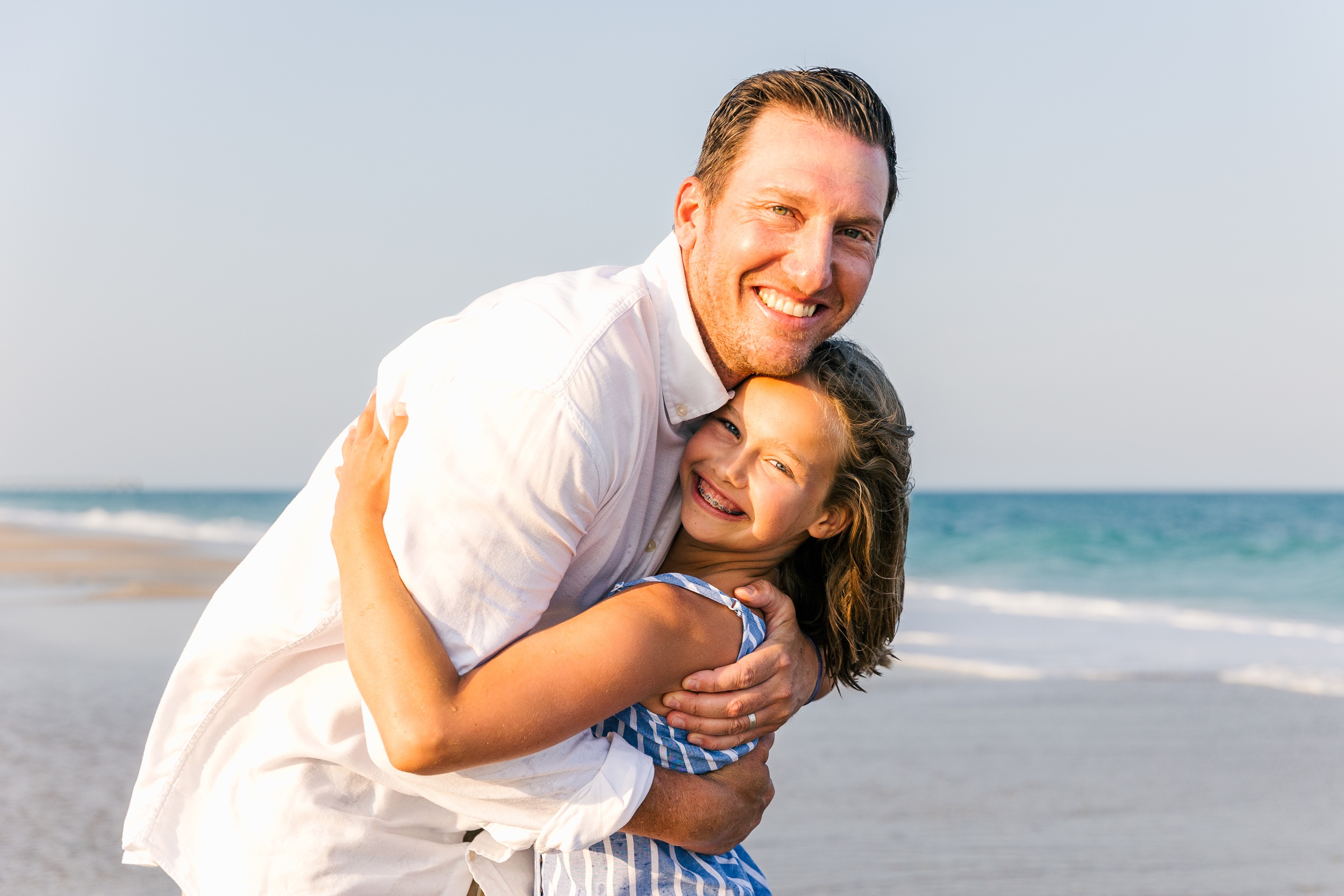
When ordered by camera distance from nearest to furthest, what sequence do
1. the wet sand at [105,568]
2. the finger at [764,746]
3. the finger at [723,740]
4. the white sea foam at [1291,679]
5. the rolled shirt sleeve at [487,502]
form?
the rolled shirt sleeve at [487,502] → the finger at [723,740] → the finger at [764,746] → the white sea foam at [1291,679] → the wet sand at [105,568]

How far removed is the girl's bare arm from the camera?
1.93 meters

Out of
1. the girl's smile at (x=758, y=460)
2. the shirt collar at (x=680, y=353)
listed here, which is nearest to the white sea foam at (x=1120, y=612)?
the girl's smile at (x=758, y=460)

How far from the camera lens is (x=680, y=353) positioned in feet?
7.91

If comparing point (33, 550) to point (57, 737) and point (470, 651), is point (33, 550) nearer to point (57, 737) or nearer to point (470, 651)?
point (57, 737)

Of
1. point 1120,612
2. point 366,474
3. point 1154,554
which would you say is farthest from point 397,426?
point 1154,554

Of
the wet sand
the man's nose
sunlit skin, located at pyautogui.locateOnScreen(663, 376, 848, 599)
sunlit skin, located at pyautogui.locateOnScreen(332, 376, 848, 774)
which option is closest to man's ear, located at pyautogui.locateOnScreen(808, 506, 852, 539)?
sunlit skin, located at pyautogui.locateOnScreen(332, 376, 848, 774)

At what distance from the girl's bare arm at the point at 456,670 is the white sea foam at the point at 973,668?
8.11 meters

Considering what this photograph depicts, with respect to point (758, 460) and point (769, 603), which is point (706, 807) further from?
point (758, 460)

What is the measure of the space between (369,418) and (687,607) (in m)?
0.77

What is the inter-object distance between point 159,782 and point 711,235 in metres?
1.66

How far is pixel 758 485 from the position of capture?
267cm

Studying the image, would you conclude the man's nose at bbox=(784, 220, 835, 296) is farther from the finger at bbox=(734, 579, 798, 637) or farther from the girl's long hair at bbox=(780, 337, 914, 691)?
the finger at bbox=(734, 579, 798, 637)

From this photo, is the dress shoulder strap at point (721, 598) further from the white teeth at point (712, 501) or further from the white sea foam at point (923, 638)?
the white sea foam at point (923, 638)

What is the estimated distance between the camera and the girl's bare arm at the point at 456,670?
1929 millimetres
